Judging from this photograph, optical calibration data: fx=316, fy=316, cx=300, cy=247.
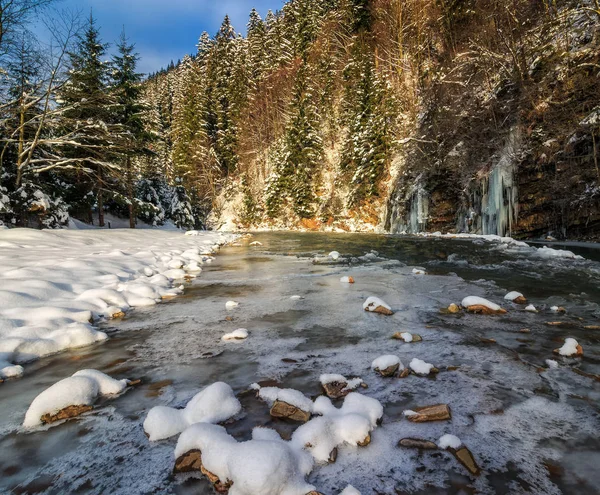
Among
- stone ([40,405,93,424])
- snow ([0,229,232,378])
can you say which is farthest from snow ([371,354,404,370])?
snow ([0,229,232,378])

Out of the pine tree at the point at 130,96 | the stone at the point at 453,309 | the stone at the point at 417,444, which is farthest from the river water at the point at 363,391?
the pine tree at the point at 130,96

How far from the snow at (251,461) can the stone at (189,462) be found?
0.07 feet

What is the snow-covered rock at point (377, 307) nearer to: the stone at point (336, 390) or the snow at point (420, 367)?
the snow at point (420, 367)

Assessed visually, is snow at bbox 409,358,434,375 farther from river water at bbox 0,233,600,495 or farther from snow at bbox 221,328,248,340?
snow at bbox 221,328,248,340

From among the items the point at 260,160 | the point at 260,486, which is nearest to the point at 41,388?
the point at 260,486

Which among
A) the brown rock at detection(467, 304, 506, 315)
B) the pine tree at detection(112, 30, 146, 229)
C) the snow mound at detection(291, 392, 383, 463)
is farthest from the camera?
the pine tree at detection(112, 30, 146, 229)

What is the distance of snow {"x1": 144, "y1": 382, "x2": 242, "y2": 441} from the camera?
1.68 metres

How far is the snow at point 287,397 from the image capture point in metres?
1.88

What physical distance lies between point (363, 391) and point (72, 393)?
5.97ft

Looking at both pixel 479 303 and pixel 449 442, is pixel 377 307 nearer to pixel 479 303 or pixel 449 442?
pixel 479 303

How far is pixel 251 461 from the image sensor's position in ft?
4.38

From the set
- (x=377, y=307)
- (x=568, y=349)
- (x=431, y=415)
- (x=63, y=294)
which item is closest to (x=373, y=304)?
(x=377, y=307)

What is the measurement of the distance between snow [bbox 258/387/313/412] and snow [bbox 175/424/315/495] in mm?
281

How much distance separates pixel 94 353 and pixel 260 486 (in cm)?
225
